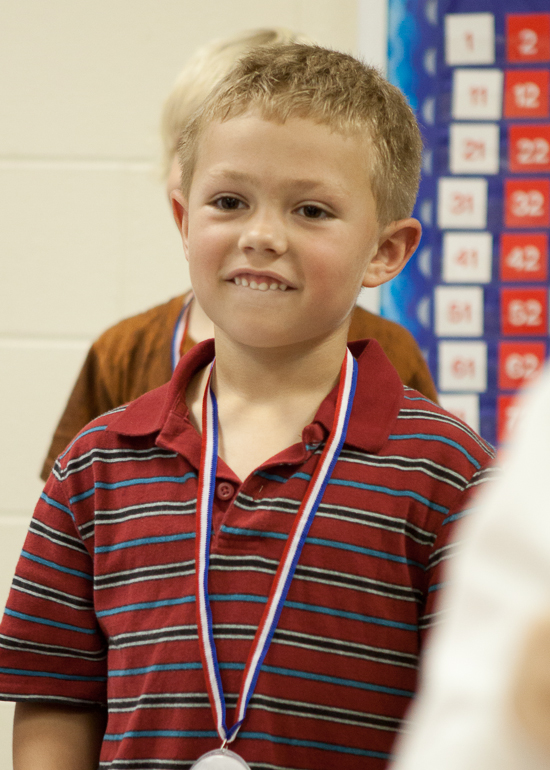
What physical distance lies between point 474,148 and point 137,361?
917mm

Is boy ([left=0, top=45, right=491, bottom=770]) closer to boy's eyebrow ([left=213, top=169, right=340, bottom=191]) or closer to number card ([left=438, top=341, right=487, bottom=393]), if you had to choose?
boy's eyebrow ([left=213, top=169, right=340, bottom=191])

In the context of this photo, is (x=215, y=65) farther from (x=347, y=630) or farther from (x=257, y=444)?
(x=347, y=630)

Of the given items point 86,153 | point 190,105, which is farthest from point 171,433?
point 86,153

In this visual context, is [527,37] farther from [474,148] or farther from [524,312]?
[524,312]

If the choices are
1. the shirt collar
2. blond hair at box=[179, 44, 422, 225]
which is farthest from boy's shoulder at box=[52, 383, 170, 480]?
blond hair at box=[179, 44, 422, 225]

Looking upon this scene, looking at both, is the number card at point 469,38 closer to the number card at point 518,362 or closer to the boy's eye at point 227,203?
the number card at point 518,362

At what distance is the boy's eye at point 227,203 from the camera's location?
74cm

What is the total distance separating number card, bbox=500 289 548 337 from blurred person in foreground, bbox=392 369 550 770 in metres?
1.50

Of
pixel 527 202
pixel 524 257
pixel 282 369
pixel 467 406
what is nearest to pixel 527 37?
pixel 527 202

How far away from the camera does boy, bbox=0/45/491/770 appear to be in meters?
0.69

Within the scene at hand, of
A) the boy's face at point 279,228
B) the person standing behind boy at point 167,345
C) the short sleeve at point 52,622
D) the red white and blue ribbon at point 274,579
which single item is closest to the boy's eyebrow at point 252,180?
the boy's face at point 279,228

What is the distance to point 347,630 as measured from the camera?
696mm

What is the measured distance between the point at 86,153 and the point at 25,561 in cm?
126

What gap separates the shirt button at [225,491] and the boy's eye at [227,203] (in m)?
0.26
